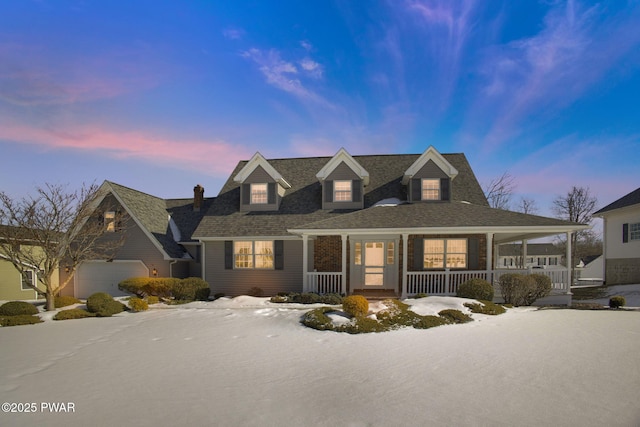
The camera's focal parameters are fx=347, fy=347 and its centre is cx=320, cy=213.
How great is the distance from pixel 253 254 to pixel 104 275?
8929 millimetres

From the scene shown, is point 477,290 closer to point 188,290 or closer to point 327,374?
point 327,374

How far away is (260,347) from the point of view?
28.5 ft

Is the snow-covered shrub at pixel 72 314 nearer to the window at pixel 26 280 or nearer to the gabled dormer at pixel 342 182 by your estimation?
the window at pixel 26 280

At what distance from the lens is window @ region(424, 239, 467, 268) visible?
16.6m

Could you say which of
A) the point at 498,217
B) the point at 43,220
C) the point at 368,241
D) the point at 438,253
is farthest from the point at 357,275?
the point at 43,220

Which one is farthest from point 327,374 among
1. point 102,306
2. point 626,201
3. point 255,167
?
point 626,201

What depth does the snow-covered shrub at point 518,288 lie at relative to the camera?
13.7 m

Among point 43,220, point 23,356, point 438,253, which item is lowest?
point 23,356

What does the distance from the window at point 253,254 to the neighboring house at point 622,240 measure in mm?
21875

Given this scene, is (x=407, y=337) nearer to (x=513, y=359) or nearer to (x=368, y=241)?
(x=513, y=359)

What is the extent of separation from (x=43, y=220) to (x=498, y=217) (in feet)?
64.1

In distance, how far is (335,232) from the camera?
15.3 metres

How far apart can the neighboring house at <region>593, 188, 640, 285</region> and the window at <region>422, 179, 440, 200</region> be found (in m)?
13.1

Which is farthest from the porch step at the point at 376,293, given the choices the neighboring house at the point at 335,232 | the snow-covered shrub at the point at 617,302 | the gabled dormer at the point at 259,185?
the snow-covered shrub at the point at 617,302
